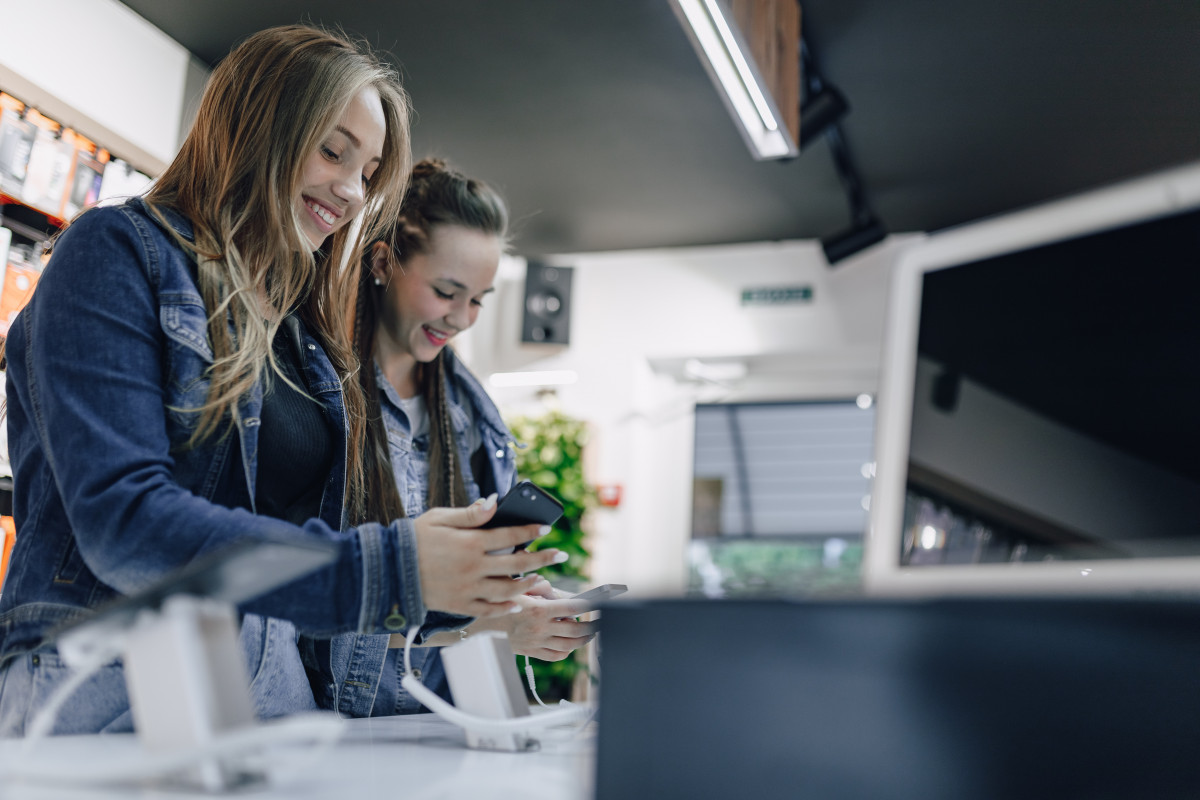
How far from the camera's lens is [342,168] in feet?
3.97

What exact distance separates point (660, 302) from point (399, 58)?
2.03 metres

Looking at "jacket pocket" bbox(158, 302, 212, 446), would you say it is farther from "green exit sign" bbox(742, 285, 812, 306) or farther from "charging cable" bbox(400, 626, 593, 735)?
"green exit sign" bbox(742, 285, 812, 306)

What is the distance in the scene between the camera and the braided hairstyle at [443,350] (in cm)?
135

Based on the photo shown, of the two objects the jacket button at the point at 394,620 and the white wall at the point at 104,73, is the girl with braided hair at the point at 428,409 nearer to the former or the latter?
the jacket button at the point at 394,620

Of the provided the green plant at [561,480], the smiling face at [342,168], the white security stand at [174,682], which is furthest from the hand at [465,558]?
the green plant at [561,480]

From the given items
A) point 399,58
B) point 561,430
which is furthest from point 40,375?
point 561,430

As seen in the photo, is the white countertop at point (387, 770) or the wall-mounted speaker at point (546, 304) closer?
the white countertop at point (387, 770)

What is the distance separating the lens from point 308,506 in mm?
1088

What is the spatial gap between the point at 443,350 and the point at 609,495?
3162 millimetres

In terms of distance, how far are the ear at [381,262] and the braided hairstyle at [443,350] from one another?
0.05 ft

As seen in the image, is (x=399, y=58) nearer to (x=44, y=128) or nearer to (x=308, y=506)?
(x=44, y=128)

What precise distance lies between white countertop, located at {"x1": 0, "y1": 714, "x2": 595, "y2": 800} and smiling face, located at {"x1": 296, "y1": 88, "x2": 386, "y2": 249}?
64 centimetres

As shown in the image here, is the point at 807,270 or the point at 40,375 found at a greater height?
the point at 807,270

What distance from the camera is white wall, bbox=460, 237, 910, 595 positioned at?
15.4 feet
